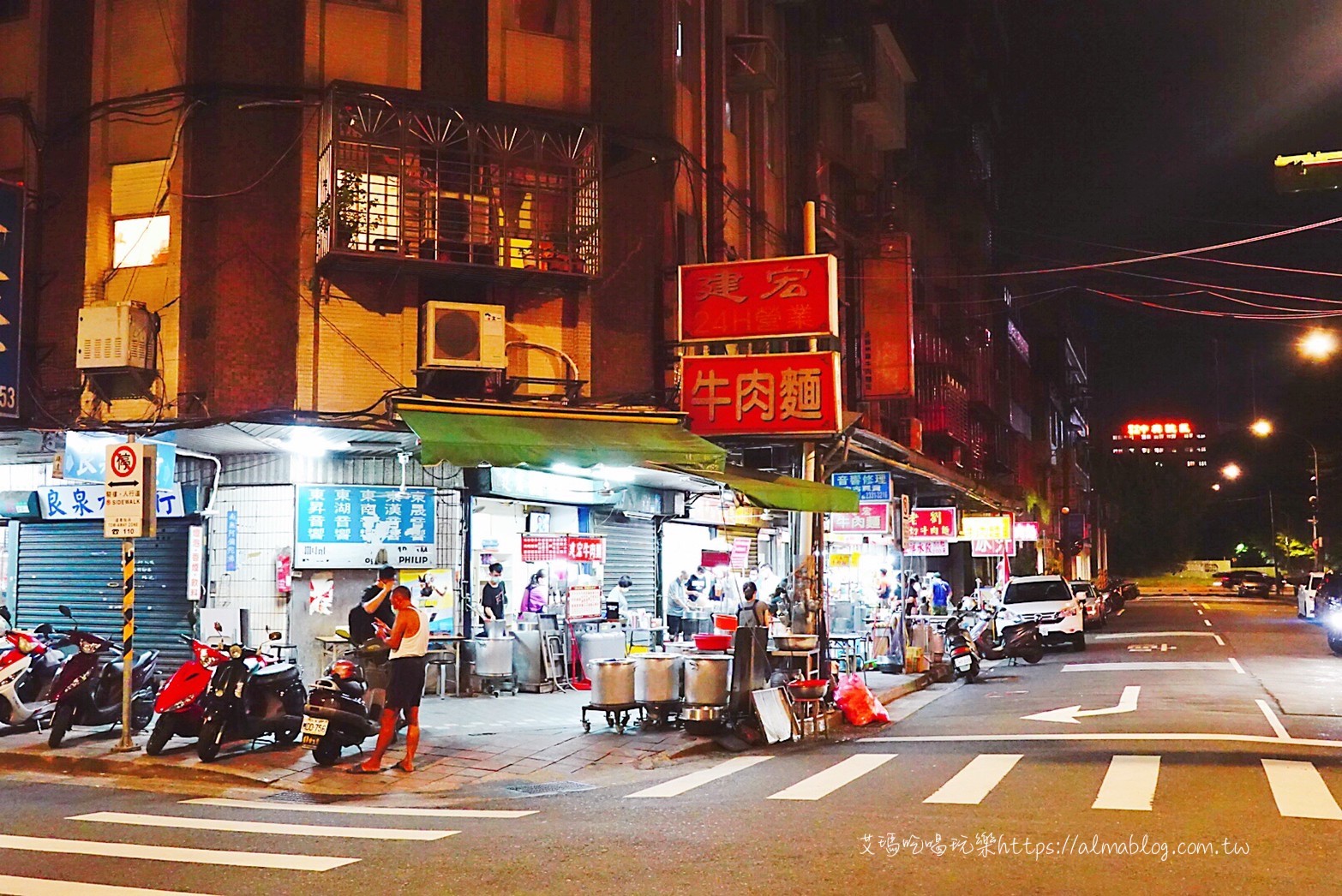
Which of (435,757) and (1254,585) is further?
(1254,585)

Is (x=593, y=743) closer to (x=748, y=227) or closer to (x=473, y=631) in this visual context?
(x=473, y=631)

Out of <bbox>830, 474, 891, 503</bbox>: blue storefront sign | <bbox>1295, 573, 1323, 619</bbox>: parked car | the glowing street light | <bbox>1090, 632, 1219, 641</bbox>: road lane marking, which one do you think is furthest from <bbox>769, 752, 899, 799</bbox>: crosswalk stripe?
<bbox>1295, 573, 1323, 619</bbox>: parked car

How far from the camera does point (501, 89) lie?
18.1 m

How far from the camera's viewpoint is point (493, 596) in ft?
61.4

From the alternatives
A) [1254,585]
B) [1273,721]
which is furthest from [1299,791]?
[1254,585]

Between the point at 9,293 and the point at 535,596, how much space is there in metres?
8.63

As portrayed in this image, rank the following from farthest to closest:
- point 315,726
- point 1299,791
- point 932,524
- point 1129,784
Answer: point 932,524, point 315,726, point 1129,784, point 1299,791

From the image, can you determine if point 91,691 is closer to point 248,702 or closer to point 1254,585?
point 248,702

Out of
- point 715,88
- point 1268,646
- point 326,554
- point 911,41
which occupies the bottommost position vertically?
point 1268,646

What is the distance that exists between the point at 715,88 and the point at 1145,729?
13.3 metres

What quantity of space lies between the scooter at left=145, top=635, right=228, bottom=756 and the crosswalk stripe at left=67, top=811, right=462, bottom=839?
9.06 ft

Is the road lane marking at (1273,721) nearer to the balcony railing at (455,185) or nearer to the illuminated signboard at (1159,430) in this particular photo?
the balcony railing at (455,185)

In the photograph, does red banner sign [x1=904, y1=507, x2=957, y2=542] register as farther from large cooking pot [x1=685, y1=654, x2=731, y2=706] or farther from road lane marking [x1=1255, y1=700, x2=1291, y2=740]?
large cooking pot [x1=685, y1=654, x2=731, y2=706]

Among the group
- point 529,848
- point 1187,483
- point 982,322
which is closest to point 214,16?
point 529,848
